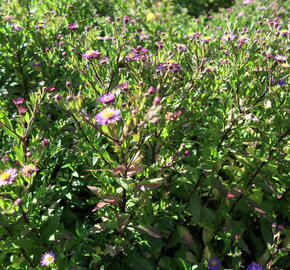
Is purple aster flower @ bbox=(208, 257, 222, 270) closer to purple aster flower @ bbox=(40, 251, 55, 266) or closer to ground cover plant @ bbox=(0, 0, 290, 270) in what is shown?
ground cover plant @ bbox=(0, 0, 290, 270)

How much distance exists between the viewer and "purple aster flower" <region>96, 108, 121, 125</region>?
1.49 metres

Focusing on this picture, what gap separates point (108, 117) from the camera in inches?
59.6

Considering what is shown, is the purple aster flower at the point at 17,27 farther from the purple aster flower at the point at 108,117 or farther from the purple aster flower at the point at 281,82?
the purple aster flower at the point at 281,82

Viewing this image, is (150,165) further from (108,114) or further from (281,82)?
(281,82)

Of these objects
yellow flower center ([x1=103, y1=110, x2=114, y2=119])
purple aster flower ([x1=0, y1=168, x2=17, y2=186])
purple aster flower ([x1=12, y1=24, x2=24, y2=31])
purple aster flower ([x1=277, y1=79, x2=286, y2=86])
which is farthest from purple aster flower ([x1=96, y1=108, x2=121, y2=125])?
purple aster flower ([x1=12, y1=24, x2=24, y2=31])

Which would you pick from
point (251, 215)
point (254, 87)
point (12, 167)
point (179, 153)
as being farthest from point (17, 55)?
point (251, 215)

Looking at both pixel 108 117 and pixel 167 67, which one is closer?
pixel 108 117

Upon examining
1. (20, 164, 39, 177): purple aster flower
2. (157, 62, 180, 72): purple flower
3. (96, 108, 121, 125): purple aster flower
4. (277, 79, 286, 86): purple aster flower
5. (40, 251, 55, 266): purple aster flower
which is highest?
(157, 62, 180, 72): purple flower

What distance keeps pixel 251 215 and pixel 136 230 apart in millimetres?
1164

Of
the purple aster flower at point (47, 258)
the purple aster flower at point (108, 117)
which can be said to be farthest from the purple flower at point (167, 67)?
the purple aster flower at point (47, 258)

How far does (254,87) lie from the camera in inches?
88.4

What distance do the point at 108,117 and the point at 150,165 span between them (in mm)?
613

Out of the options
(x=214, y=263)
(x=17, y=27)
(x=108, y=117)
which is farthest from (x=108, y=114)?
(x=17, y=27)

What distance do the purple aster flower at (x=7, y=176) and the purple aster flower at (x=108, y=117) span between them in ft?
1.77
